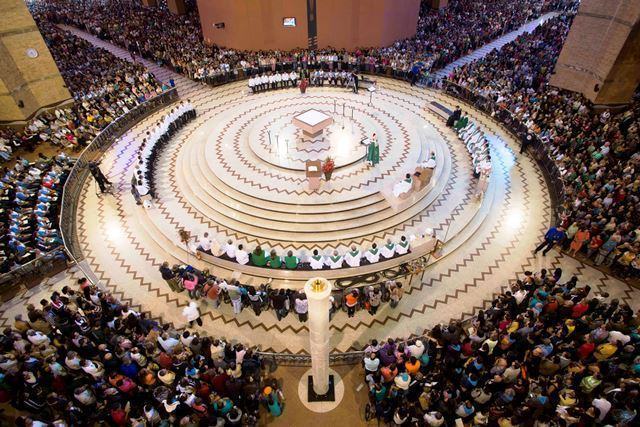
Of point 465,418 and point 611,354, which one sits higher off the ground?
point 611,354

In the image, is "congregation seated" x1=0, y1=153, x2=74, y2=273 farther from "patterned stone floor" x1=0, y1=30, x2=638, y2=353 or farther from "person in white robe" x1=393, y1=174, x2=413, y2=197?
"person in white robe" x1=393, y1=174, x2=413, y2=197

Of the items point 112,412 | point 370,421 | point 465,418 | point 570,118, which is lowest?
point 370,421

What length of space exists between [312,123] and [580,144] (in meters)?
10.6

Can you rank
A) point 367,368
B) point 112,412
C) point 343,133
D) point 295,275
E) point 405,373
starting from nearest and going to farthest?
1. point 112,412
2. point 405,373
3. point 367,368
4. point 295,275
5. point 343,133

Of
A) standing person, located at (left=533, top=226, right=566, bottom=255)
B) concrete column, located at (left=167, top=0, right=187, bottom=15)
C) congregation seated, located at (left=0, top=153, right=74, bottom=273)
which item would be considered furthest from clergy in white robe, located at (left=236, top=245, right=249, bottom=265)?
concrete column, located at (left=167, top=0, right=187, bottom=15)

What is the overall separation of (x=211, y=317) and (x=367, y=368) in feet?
15.1

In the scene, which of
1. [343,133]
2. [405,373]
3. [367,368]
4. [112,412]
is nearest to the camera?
[112,412]

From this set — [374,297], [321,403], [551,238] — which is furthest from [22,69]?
[551,238]

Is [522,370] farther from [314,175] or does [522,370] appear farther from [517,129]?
[517,129]

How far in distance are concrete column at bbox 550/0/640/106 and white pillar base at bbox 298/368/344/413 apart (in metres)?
17.2

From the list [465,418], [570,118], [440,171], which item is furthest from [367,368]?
[570,118]

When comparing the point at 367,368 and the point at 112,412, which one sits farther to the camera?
the point at 367,368

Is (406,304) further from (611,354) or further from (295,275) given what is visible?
(611,354)

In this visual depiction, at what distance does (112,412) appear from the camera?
701 cm
